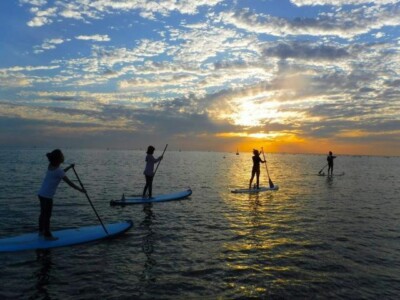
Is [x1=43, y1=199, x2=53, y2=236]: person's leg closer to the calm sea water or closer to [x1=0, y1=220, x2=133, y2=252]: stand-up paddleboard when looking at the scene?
[x1=0, y1=220, x2=133, y2=252]: stand-up paddleboard

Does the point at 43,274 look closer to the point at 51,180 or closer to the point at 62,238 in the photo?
the point at 62,238

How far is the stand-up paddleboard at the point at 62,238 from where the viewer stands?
11094 mm

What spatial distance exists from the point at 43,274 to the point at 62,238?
8.92 feet

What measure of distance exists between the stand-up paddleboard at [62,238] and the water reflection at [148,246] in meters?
1.00

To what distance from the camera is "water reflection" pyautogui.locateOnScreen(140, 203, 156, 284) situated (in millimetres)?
9250

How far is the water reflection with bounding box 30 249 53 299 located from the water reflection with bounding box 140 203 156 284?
2.37 m

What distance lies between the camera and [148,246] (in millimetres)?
12062

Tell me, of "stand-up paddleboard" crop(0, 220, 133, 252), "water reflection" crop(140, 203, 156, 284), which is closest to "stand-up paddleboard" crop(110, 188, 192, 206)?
"water reflection" crop(140, 203, 156, 284)

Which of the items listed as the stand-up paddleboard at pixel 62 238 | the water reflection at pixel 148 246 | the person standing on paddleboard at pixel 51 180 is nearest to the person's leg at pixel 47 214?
the person standing on paddleboard at pixel 51 180

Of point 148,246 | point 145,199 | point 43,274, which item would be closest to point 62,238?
point 43,274

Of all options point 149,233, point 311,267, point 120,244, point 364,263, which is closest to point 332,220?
point 364,263

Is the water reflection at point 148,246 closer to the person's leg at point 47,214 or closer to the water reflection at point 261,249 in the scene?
the water reflection at point 261,249

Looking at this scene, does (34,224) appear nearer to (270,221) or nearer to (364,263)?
(270,221)

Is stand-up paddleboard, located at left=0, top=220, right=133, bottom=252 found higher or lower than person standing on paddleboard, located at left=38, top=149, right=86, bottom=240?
lower
